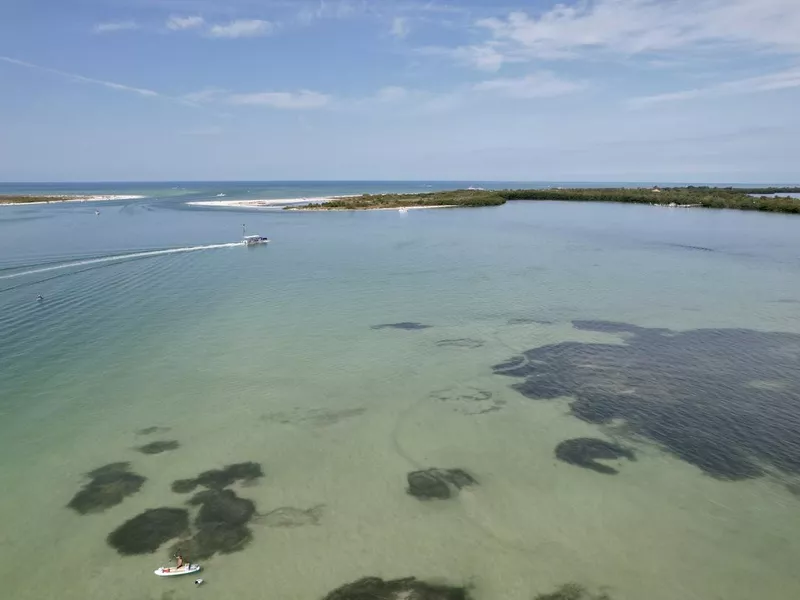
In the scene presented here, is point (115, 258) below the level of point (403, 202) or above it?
below

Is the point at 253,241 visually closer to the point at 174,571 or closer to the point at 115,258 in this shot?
the point at 115,258

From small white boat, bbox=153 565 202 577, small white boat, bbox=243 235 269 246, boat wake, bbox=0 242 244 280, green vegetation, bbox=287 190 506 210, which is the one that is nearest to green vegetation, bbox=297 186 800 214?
green vegetation, bbox=287 190 506 210

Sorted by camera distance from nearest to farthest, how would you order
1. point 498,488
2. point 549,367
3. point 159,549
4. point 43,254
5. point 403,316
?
1. point 159,549
2. point 498,488
3. point 549,367
4. point 403,316
5. point 43,254

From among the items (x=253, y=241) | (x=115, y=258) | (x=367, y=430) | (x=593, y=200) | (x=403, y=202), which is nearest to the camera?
(x=367, y=430)

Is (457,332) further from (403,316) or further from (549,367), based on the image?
(549,367)

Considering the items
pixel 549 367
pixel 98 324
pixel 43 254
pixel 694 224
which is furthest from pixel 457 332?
pixel 694 224

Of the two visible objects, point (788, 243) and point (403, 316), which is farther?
point (788, 243)

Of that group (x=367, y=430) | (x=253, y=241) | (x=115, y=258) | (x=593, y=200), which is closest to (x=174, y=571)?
(x=367, y=430)

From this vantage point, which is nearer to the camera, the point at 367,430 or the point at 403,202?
the point at 367,430
